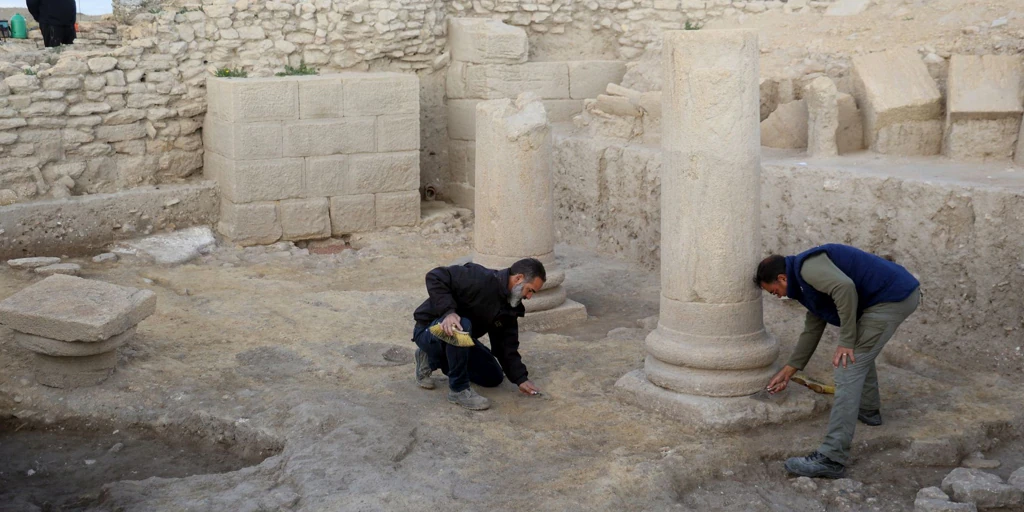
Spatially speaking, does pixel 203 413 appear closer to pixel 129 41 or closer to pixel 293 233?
pixel 293 233

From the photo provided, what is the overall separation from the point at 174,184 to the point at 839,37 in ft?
24.5

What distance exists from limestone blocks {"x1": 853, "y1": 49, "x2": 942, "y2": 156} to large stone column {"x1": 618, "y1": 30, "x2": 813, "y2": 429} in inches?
122

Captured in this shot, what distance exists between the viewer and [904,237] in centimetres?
736

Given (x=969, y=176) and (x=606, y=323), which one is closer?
(x=969, y=176)

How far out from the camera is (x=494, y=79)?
12.0 meters

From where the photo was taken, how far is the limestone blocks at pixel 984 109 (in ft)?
26.9

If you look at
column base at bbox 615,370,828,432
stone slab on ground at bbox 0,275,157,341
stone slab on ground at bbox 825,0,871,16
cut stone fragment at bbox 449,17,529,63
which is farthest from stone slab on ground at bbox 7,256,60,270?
stone slab on ground at bbox 825,0,871,16

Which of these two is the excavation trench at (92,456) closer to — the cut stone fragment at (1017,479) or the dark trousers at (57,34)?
the cut stone fragment at (1017,479)

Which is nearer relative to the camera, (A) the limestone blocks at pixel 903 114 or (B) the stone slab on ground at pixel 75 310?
(B) the stone slab on ground at pixel 75 310

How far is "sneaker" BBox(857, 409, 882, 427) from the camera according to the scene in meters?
6.08

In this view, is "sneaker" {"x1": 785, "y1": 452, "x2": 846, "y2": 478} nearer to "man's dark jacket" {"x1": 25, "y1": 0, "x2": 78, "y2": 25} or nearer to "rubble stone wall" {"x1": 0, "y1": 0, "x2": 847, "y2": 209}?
"rubble stone wall" {"x1": 0, "y1": 0, "x2": 847, "y2": 209}

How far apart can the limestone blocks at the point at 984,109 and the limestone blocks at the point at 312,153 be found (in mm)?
5573

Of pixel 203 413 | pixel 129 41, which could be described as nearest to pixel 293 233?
pixel 129 41

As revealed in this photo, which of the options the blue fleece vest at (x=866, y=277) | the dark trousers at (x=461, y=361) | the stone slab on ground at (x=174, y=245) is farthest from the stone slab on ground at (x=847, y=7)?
the stone slab on ground at (x=174, y=245)
